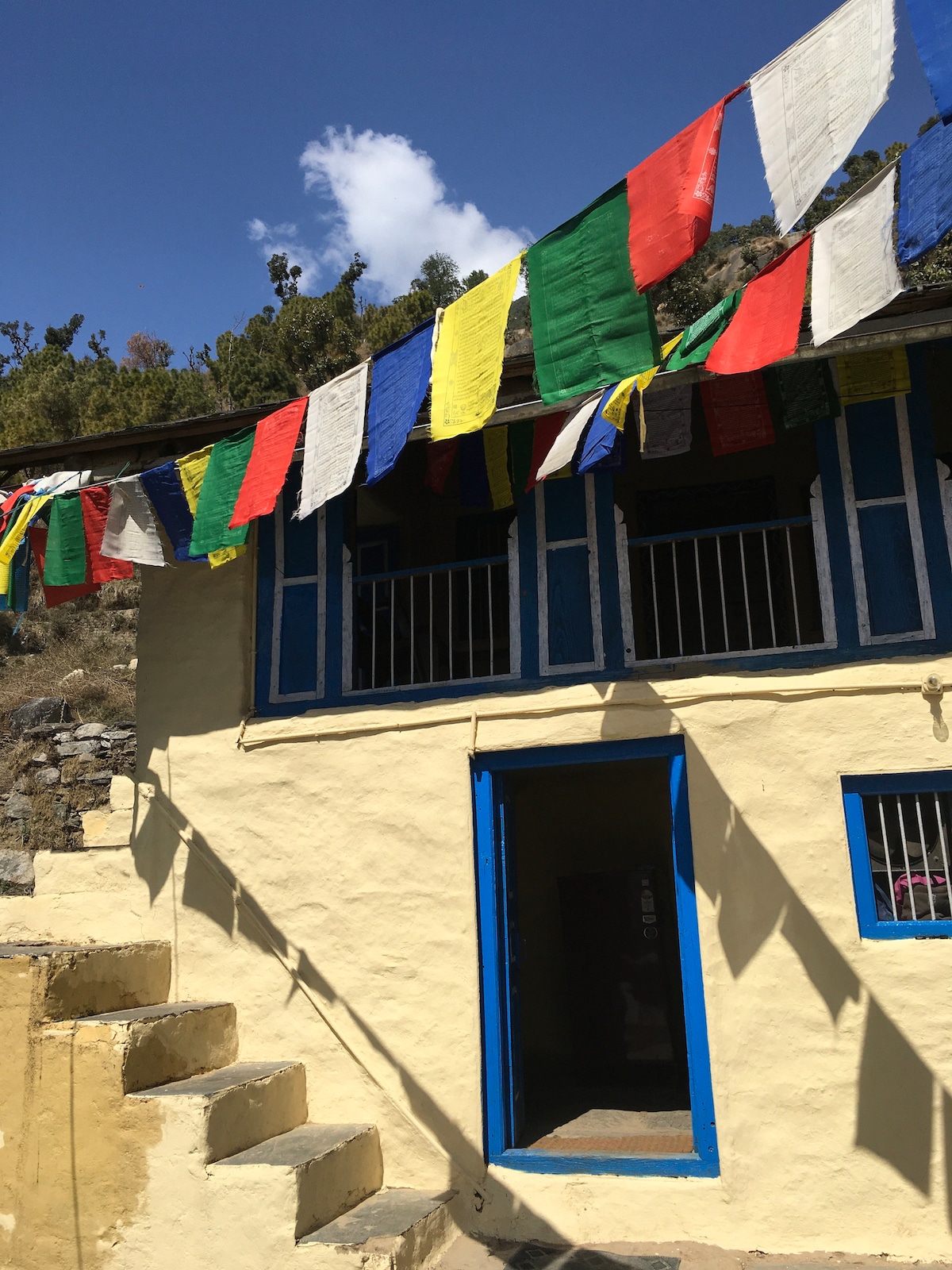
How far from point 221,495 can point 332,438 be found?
3.38 ft

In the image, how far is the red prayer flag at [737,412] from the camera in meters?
6.78

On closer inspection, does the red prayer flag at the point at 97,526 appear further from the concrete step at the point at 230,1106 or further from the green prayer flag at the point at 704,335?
Result: the green prayer flag at the point at 704,335

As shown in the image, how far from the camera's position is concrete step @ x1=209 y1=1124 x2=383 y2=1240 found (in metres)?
5.39

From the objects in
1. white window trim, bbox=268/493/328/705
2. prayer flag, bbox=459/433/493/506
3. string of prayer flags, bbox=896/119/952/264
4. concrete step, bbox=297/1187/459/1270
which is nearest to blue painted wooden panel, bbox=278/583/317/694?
white window trim, bbox=268/493/328/705

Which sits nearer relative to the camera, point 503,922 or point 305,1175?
point 305,1175

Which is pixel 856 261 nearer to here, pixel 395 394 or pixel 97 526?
pixel 395 394

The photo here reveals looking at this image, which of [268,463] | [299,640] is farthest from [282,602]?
[268,463]

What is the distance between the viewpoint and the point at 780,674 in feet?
20.2

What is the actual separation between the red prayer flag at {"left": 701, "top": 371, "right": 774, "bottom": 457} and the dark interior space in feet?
8.18

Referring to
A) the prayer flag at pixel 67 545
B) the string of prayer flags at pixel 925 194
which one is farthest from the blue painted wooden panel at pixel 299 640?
the string of prayer flags at pixel 925 194

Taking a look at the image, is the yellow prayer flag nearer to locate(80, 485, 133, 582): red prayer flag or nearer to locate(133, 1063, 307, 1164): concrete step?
locate(80, 485, 133, 582): red prayer flag

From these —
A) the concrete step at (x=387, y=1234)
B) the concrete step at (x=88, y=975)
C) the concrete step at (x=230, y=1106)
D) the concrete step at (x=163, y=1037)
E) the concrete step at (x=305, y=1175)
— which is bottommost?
the concrete step at (x=387, y=1234)

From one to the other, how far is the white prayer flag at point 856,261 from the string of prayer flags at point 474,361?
180 centimetres

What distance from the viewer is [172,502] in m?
7.43
